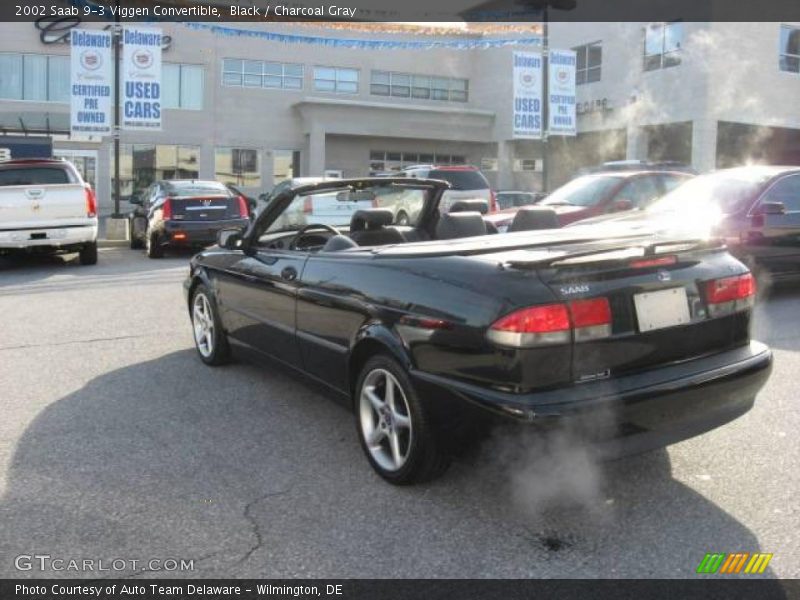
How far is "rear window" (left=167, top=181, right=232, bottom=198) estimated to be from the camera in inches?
564

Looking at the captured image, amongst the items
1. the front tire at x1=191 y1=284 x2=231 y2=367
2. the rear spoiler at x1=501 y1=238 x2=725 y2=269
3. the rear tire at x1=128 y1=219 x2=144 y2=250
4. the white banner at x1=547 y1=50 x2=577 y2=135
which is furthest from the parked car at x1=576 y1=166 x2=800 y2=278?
the white banner at x1=547 y1=50 x2=577 y2=135

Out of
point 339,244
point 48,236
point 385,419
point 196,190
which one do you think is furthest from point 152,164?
point 385,419

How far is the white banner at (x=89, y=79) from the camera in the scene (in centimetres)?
1756

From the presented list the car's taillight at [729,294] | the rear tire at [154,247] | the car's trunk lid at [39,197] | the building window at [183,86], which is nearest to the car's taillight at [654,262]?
the car's taillight at [729,294]

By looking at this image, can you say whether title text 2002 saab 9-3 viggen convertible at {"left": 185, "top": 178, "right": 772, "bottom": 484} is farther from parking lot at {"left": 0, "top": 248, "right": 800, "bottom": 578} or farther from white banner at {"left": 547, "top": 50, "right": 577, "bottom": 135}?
white banner at {"left": 547, "top": 50, "right": 577, "bottom": 135}

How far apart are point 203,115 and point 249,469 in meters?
33.7

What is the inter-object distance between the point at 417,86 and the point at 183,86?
11.7m

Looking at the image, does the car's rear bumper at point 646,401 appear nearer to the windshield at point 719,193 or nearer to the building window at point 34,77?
the windshield at point 719,193

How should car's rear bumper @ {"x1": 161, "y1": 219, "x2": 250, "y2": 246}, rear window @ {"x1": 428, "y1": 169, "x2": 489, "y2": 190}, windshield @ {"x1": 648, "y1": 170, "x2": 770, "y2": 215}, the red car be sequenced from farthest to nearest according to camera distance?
rear window @ {"x1": 428, "y1": 169, "x2": 489, "y2": 190}, car's rear bumper @ {"x1": 161, "y1": 219, "x2": 250, "y2": 246}, the red car, windshield @ {"x1": 648, "y1": 170, "x2": 770, "y2": 215}

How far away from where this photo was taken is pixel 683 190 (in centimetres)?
884

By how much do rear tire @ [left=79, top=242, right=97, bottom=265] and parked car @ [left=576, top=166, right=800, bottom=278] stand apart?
27.9ft

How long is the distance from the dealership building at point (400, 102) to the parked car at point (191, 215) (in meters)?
18.0

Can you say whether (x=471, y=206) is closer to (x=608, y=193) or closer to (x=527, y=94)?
(x=608, y=193)

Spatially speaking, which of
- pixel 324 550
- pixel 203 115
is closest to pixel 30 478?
pixel 324 550
